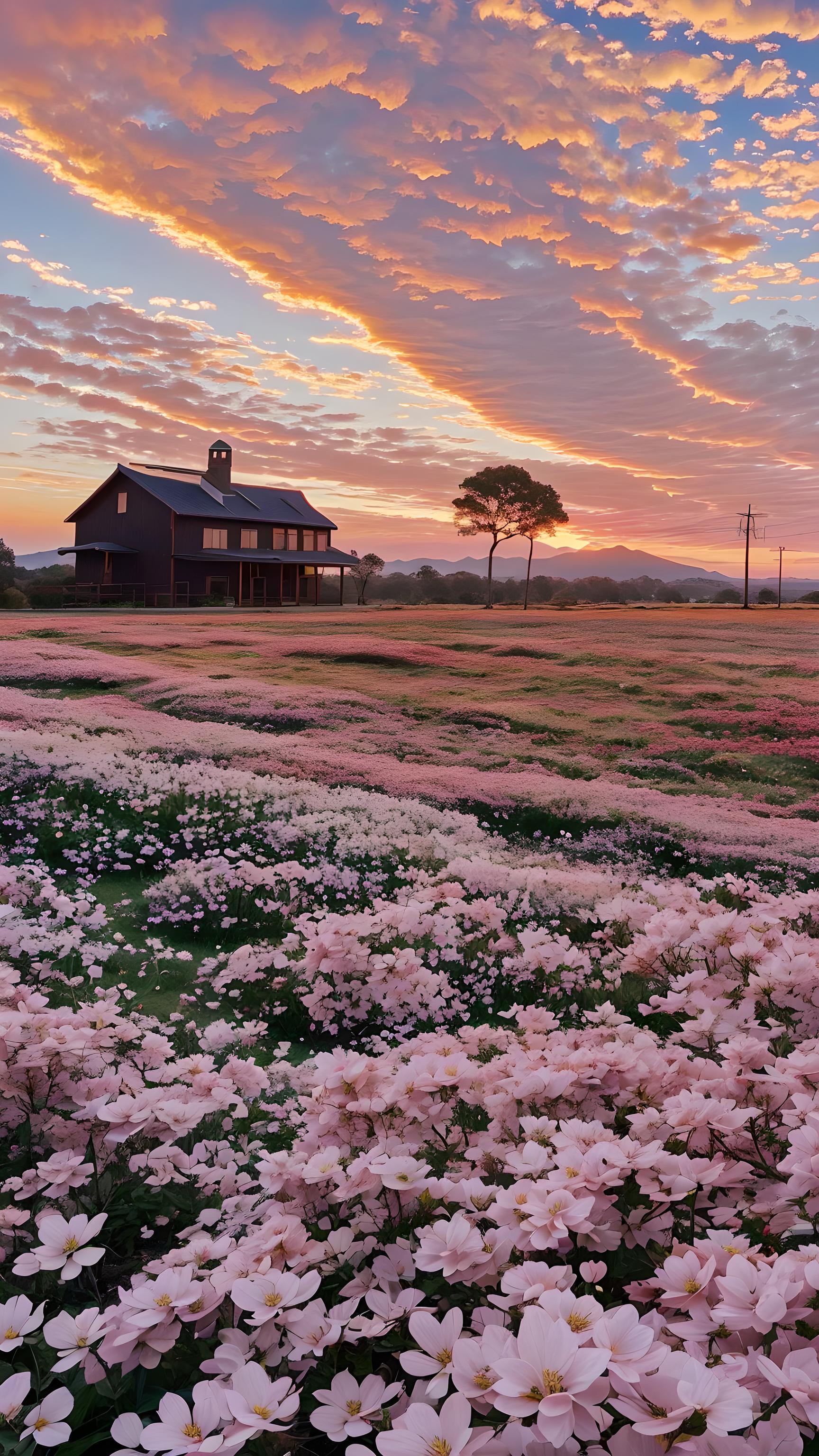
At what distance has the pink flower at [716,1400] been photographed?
55.6 inches

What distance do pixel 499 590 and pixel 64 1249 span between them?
62224 mm

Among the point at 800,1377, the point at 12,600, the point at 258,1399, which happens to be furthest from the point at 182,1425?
the point at 12,600

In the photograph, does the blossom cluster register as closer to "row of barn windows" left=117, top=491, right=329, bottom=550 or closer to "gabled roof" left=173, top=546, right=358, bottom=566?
"gabled roof" left=173, top=546, right=358, bottom=566

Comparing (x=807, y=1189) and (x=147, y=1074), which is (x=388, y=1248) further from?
(x=147, y=1074)

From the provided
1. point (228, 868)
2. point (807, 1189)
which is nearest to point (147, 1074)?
point (807, 1189)

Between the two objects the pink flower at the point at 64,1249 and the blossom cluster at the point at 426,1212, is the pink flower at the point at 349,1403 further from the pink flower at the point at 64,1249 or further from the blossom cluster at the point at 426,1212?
the pink flower at the point at 64,1249

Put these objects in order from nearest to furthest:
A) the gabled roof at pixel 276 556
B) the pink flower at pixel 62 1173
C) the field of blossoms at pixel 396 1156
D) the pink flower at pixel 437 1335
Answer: the field of blossoms at pixel 396 1156
the pink flower at pixel 437 1335
the pink flower at pixel 62 1173
the gabled roof at pixel 276 556

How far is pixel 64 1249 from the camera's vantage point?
2.22 meters

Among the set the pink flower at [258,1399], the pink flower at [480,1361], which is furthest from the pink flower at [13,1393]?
the pink flower at [480,1361]

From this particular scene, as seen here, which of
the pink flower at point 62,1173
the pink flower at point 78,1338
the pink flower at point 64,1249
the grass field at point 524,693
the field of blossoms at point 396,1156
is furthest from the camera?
the grass field at point 524,693

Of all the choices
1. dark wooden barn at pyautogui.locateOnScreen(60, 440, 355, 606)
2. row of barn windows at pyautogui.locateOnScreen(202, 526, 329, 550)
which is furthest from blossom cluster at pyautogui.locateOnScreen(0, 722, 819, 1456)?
row of barn windows at pyautogui.locateOnScreen(202, 526, 329, 550)

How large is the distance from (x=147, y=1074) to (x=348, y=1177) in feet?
4.58

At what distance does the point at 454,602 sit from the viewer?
59688 mm

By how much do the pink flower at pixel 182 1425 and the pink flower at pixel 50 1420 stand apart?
206mm
